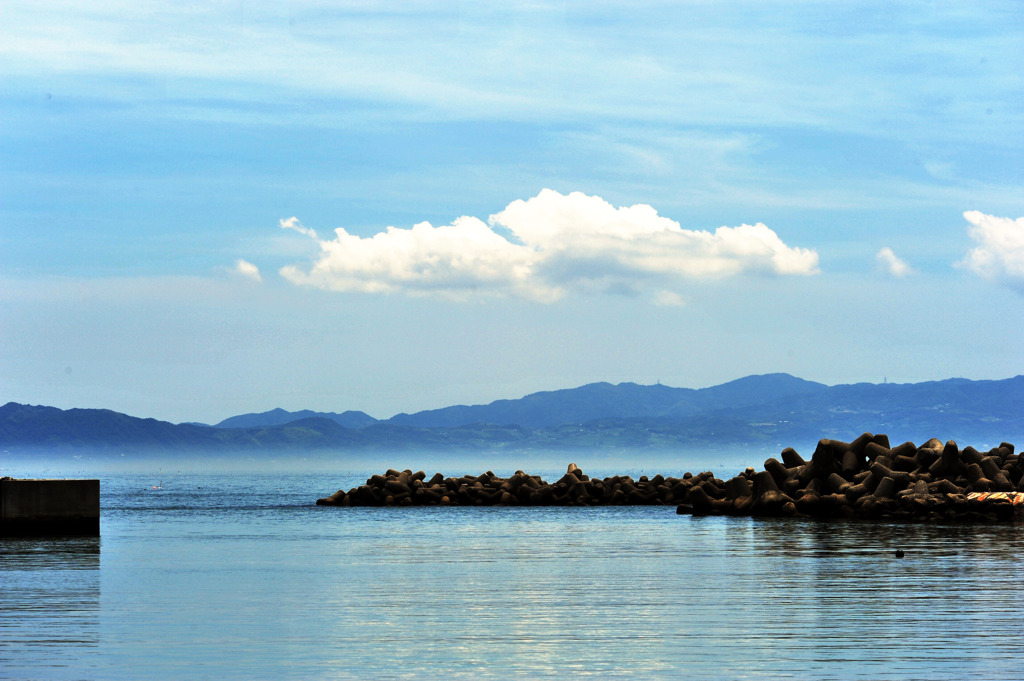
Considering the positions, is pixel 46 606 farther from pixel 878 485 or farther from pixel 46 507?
pixel 878 485

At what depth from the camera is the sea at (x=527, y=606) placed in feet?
54.1

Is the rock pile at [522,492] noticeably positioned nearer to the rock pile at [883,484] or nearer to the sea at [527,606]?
the rock pile at [883,484]

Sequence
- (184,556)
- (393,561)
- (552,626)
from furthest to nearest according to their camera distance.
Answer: (184,556), (393,561), (552,626)

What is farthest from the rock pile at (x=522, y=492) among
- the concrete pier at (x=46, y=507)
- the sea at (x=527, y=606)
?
the concrete pier at (x=46, y=507)

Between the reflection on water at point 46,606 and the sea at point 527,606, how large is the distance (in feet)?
0.25

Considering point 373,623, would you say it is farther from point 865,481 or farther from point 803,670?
point 865,481

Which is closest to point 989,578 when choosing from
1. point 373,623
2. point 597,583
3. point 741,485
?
point 597,583

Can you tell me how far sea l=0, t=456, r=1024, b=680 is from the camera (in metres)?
16.5

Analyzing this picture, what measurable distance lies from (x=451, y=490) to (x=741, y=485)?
23.0 m

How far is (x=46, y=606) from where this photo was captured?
22781 millimetres

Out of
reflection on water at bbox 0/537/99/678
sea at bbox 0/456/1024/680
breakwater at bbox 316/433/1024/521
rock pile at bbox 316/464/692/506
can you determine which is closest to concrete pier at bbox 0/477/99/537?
sea at bbox 0/456/1024/680

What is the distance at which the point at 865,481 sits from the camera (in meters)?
50.8

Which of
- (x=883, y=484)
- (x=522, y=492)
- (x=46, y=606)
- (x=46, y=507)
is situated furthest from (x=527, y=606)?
(x=522, y=492)

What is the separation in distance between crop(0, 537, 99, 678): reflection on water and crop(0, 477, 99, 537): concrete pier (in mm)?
1701
